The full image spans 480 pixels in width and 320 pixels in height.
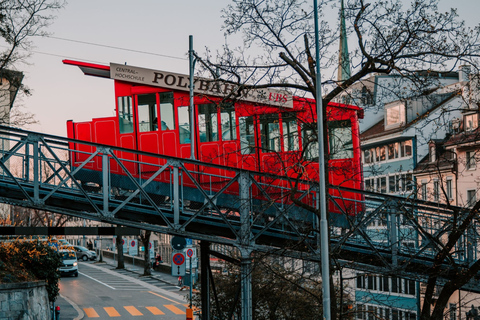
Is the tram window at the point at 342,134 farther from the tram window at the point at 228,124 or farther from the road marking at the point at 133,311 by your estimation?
the road marking at the point at 133,311

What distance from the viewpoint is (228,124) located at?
2142 cm

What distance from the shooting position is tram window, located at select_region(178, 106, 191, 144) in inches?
848

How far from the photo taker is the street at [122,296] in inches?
1458

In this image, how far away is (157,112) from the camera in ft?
70.7

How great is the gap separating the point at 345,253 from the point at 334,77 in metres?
4.82

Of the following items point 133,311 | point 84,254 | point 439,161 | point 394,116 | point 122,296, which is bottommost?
point 84,254

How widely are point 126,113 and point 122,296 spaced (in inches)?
974

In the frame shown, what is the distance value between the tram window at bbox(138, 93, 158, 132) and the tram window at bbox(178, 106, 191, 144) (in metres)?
0.72

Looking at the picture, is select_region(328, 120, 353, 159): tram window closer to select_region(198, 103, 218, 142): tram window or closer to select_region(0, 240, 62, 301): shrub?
select_region(198, 103, 218, 142): tram window

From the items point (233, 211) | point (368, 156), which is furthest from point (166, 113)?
point (368, 156)

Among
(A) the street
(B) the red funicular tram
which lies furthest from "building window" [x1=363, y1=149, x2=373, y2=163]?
(B) the red funicular tram

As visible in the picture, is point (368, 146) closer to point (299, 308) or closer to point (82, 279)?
point (82, 279)

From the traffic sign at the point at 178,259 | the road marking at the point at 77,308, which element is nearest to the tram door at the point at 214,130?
the traffic sign at the point at 178,259

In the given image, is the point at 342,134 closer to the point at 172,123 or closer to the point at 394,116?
the point at 172,123
